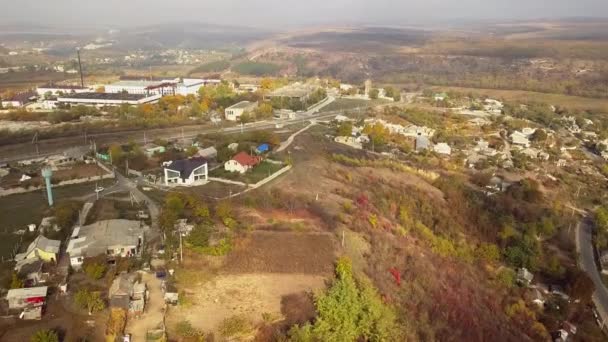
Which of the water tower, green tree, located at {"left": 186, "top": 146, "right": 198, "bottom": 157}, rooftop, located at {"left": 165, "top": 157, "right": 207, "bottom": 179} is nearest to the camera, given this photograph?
the water tower

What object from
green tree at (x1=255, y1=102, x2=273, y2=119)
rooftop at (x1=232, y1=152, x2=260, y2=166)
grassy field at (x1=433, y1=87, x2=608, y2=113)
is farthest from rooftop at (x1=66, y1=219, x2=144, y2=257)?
grassy field at (x1=433, y1=87, x2=608, y2=113)

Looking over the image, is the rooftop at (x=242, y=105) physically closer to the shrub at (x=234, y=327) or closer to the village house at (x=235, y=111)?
the village house at (x=235, y=111)

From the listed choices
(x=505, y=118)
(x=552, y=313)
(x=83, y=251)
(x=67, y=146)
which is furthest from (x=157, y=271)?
(x=505, y=118)

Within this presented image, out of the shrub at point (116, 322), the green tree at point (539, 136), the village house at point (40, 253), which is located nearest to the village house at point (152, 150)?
the village house at point (40, 253)

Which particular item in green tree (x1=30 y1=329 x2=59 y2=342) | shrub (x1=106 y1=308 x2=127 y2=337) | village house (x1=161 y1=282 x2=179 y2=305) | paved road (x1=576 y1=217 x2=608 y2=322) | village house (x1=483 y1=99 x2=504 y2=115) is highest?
green tree (x1=30 y1=329 x2=59 y2=342)

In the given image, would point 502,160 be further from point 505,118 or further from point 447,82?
point 447,82

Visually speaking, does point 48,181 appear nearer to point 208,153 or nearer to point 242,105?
point 208,153

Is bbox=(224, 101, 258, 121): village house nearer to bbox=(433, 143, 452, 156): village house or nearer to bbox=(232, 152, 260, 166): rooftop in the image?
bbox=(232, 152, 260, 166): rooftop

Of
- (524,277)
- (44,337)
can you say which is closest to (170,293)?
(44,337)
